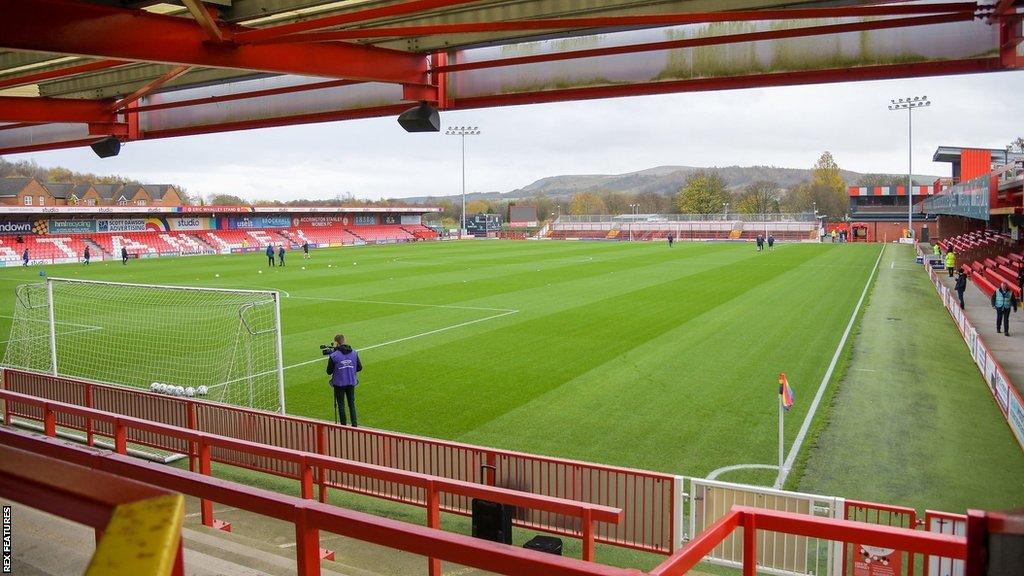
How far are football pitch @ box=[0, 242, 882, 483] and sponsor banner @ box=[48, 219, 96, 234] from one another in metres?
19.4

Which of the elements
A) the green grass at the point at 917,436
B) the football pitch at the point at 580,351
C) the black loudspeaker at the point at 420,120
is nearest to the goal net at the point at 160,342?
the football pitch at the point at 580,351

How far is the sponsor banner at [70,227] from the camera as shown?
60.6 metres

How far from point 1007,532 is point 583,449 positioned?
1066cm

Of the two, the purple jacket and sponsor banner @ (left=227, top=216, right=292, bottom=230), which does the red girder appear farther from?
sponsor banner @ (left=227, top=216, right=292, bottom=230)

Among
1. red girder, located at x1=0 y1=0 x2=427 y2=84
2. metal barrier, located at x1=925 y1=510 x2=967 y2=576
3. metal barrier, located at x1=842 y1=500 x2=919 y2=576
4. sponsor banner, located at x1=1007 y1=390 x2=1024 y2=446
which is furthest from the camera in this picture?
sponsor banner, located at x1=1007 y1=390 x2=1024 y2=446

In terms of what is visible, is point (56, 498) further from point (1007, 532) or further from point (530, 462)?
point (530, 462)

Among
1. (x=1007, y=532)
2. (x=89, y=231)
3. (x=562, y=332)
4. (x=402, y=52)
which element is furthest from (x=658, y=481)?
(x=89, y=231)

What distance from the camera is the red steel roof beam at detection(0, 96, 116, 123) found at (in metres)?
9.96

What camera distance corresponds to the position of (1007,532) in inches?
58.7

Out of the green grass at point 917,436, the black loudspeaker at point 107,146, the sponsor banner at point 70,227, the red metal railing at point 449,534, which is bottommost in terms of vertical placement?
the green grass at point 917,436

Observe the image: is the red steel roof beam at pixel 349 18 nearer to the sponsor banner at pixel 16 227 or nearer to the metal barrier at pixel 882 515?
the metal barrier at pixel 882 515

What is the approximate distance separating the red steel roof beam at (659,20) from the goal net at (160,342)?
7.86m

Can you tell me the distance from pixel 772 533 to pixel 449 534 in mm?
A: 6117

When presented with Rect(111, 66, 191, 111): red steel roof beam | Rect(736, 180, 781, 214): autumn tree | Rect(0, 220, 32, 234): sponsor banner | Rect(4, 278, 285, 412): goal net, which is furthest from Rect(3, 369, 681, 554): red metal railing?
Rect(736, 180, 781, 214): autumn tree
